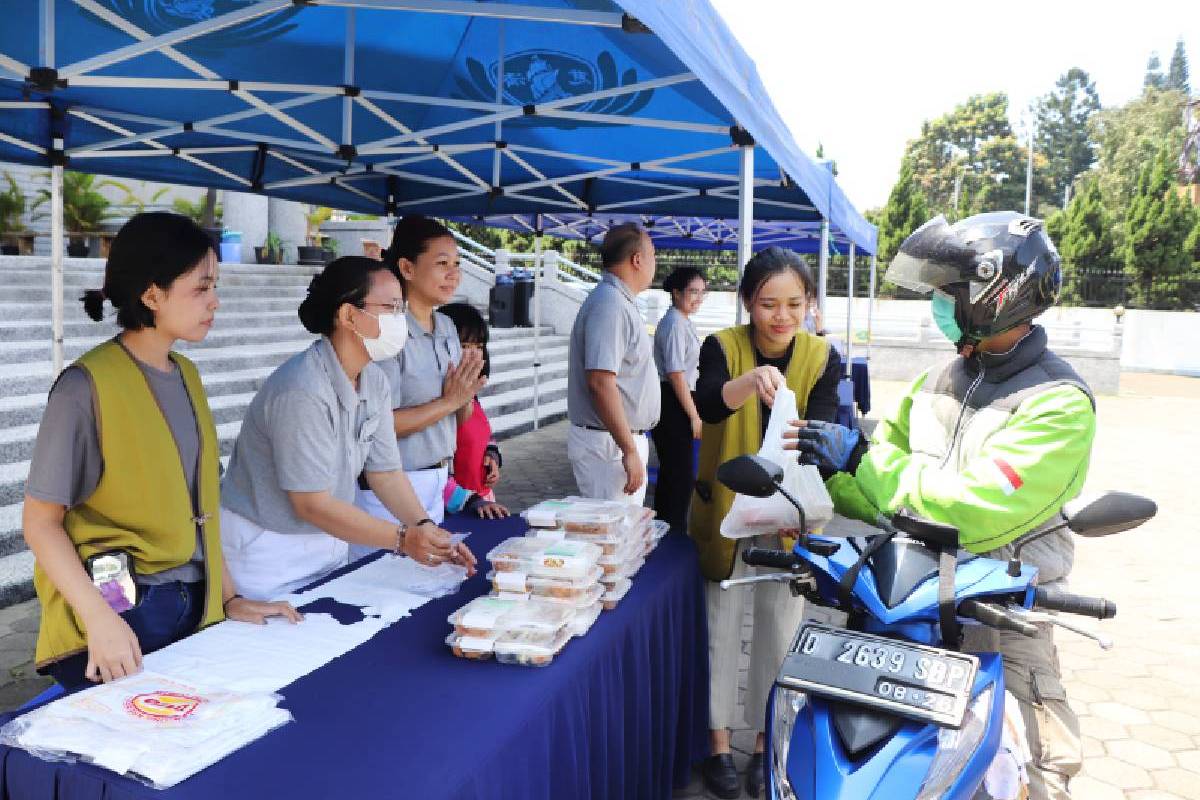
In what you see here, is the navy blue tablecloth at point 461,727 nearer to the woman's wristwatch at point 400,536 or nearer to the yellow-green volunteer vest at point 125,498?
the woman's wristwatch at point 400,536

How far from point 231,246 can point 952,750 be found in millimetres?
14896

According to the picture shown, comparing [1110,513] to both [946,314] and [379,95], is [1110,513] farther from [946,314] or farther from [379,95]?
[379,95]

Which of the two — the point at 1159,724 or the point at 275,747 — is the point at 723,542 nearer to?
the point at 275,747

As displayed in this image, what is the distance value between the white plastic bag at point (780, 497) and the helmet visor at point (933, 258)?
583mm

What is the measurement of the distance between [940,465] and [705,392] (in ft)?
2.99

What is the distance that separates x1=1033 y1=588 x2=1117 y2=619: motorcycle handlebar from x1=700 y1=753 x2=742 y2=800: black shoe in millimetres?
1604

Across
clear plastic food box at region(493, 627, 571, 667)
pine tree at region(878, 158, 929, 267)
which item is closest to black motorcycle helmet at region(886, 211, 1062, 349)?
clear plastic food box at region(493, 627, 571, 667)

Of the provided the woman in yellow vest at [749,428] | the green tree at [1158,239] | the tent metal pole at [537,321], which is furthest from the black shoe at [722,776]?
the green tree at [1158,239]

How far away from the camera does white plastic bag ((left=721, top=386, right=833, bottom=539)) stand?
92.9 inches

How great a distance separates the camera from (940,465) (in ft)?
6.69

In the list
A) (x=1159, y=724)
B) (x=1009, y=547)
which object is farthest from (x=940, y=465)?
(x=1159, y=724)

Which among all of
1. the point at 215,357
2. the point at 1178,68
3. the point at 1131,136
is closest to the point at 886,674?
the point at 215,357

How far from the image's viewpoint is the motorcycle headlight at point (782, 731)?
1.65m

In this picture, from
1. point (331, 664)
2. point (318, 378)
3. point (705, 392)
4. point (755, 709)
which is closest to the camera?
point (331, 664)
